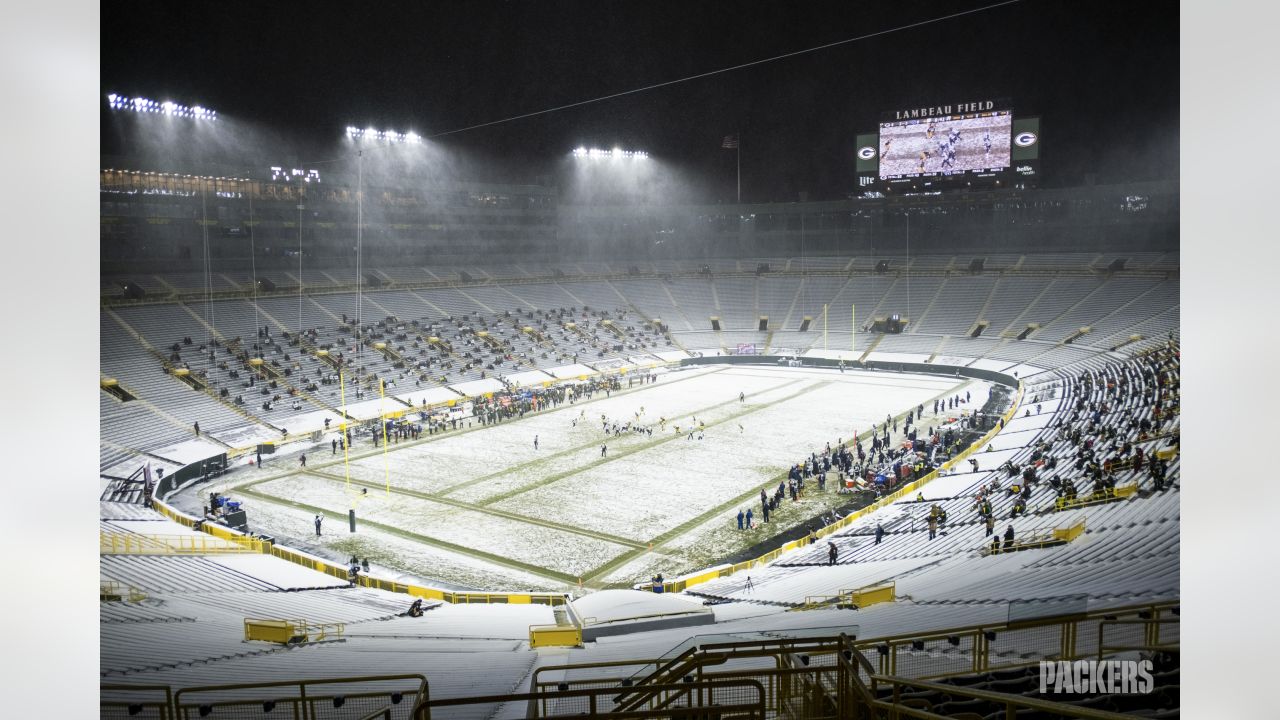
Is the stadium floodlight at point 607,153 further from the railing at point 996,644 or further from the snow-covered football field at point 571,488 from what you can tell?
the railing at point 996,644

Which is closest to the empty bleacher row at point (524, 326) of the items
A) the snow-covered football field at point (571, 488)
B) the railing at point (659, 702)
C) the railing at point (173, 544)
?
the snow-covered football field at point (571, 488)

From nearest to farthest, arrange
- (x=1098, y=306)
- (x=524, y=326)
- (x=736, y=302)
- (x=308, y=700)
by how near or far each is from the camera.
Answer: (x=308, y=700), (x=1098, y=306), (x=524, y=326), (x=736, y=302)

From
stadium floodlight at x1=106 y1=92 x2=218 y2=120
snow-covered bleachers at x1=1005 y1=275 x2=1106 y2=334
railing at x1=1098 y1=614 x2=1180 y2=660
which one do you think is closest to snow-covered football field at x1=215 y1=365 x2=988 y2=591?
snow-covered bleachers at x1=1005 y1=275 x2=1106 y2=334

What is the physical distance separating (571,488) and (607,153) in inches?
379

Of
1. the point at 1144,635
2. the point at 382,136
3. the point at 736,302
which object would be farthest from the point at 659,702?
the point at 736,302

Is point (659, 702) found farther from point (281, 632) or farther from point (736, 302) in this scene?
point (736, 302)

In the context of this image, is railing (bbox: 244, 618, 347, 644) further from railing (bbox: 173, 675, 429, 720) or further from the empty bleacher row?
the empty bleacher row

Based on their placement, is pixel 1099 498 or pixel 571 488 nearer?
pixel 1099 498

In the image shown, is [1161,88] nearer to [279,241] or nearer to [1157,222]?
[1157,222]

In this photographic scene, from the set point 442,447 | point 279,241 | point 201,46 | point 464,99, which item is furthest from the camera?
point 279,241

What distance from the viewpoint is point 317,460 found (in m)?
15.2

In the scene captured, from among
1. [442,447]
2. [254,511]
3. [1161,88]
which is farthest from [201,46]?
[1161,88]

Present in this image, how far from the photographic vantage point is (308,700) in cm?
436

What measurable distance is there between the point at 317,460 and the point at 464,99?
6.92 metres
